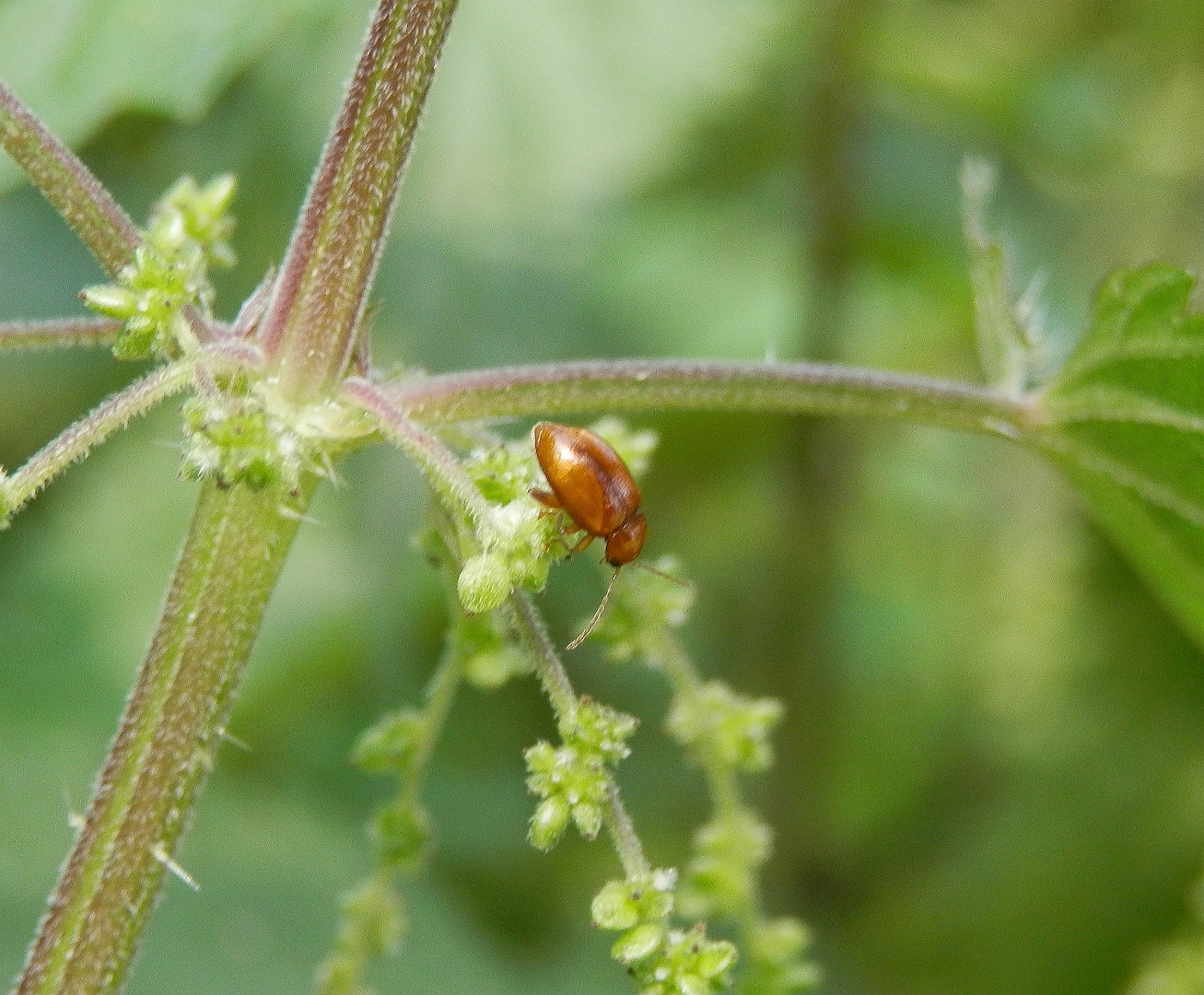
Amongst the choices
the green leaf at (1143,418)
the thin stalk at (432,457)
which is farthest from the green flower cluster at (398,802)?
the green leaf at (1143,418)

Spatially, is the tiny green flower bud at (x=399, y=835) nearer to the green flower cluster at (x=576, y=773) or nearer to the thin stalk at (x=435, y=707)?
the thin stalk at (x=435, y=707)

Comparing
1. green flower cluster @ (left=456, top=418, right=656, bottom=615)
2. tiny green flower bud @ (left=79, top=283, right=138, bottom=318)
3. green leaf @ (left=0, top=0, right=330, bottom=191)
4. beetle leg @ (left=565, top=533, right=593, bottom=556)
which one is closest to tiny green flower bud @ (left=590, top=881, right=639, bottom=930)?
green flower cluster @ (left=456, top=418, right=656, bottom=615)

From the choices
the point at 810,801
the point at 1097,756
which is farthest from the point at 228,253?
the point at 1097,756

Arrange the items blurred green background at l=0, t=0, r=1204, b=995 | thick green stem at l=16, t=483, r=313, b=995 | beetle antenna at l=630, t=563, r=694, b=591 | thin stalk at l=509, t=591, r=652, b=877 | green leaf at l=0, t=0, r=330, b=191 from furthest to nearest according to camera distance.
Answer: blurred green background at l=0, t=0, r=1204, b=995 < green leaf at l=0, t=0, r=330, b=191 < beetle antenna at l=630, t=563, r=694, b=591 < thick green stem at l=16, t=483, r=313, b=995 < thin stalk at l=509, t=591, r=652, b=877

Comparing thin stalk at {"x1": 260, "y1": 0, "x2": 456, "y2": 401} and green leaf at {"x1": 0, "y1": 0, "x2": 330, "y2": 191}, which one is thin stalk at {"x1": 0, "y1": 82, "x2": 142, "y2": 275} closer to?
thin stalk at {"x1": 260, "y1": 0, "x2": 456, "y2": 401}

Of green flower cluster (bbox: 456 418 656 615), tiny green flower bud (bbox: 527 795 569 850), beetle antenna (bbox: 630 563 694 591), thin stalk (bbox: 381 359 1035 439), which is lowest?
tiny green flower bud (bbox: 527 795 569 850)

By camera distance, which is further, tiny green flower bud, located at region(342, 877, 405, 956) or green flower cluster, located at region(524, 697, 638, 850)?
tiny green flower bud, located at region(342, 877, 405, 956)
